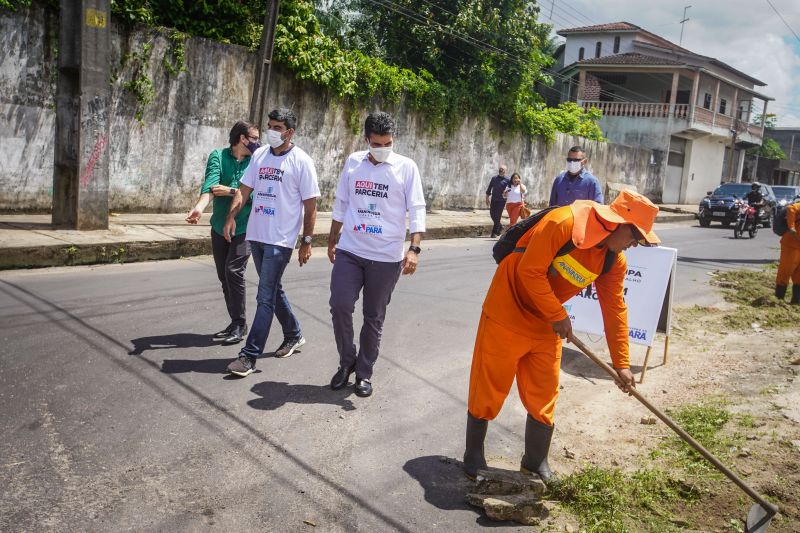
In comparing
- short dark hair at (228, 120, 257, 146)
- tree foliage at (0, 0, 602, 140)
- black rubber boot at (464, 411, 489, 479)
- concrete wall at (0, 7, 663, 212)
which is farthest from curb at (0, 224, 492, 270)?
tree foliage at (0, 0, 602, 140)

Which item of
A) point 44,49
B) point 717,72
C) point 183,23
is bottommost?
point 44,49

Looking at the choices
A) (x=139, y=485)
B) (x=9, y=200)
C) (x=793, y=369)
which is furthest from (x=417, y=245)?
(x=9, y=200)

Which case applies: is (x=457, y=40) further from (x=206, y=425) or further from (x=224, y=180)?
(x=206, y=425)

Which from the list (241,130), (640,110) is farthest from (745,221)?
(241,130)

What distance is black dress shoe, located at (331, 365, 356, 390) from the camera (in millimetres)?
5102

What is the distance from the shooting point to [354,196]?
4.94 metres

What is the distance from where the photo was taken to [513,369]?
12.2 feet

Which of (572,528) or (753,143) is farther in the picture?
(753,143)

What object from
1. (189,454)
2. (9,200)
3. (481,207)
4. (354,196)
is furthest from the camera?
(481,207)

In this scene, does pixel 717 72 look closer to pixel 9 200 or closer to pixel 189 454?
pixel 9 200

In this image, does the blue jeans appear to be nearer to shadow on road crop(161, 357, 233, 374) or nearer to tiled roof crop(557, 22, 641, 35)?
shadow on road crop(161, 357, 233, 374)

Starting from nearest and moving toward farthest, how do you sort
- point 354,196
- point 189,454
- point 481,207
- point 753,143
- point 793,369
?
point 189,454
point 354,196
point 793,369
point 481,207
point 753,143

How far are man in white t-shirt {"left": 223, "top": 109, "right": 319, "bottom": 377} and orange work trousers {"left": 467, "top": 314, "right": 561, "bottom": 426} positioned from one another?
6.59 feet

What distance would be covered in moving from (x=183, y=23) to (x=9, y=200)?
508cm
